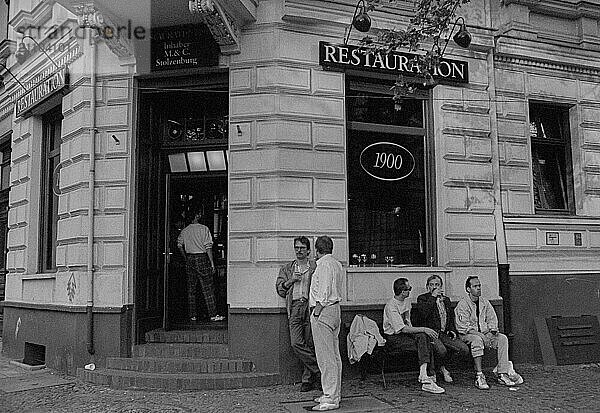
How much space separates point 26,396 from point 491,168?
25.0ft

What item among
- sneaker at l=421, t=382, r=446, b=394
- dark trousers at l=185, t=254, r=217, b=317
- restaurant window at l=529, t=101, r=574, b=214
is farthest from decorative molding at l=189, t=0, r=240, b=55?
restaurant window at l=529, t=101, r=574, b=214

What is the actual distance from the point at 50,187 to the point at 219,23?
15.8 ft

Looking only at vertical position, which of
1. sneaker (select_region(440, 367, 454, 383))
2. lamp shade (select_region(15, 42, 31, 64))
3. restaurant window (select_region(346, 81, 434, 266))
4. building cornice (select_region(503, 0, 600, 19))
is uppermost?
building cornice (select_region(503, 0, 600, 19))

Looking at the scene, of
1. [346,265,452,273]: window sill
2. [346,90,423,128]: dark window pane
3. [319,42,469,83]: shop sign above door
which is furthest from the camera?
[346,90,423,128]: dark window pane

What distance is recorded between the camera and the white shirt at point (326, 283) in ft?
24.3

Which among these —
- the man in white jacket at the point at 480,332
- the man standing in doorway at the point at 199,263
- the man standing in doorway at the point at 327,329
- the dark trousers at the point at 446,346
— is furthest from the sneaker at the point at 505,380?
the man standing in doorway at the point at 199,263

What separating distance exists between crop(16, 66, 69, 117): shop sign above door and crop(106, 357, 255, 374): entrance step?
4.61m

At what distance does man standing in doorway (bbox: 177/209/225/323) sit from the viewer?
10258 mm

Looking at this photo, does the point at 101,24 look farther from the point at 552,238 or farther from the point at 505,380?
the point at 552,238

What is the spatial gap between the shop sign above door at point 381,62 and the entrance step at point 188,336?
13.9ft

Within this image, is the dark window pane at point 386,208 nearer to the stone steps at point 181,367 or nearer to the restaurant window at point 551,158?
the stone steps at point 181,367

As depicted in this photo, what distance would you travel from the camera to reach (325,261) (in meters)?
7.53

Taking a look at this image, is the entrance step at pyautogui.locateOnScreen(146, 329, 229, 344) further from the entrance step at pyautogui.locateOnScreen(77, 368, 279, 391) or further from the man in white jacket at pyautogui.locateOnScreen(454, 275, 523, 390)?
the man in white jacket at pyautogui.locateOnScreen(454, 275, 523, 390)

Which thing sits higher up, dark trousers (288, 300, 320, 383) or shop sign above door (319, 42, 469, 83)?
shop sign above door (319, 42, 469, 83)
